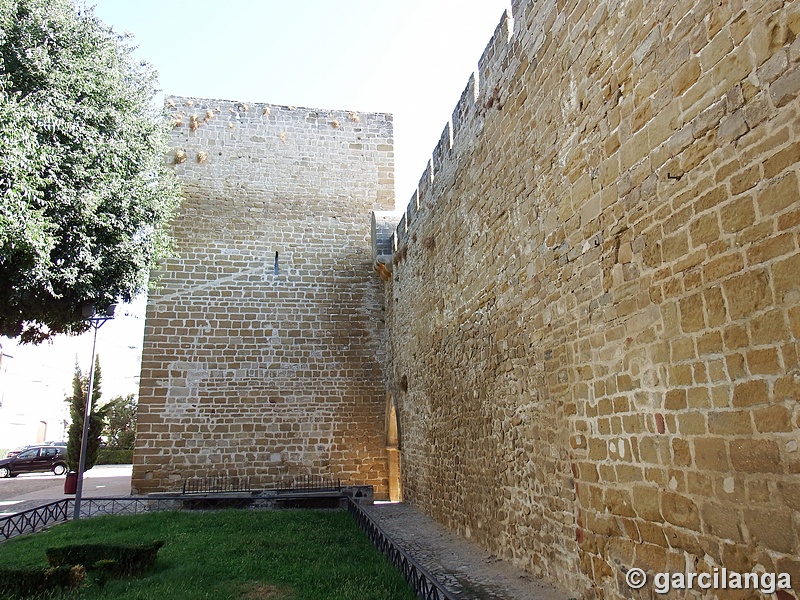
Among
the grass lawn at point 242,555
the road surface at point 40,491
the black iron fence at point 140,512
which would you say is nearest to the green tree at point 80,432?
the road surface at point 40,491

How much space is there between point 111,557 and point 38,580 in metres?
0.79

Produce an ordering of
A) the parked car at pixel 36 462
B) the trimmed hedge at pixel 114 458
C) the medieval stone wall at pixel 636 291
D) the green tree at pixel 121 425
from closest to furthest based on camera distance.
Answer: the medieval stone wall at pixel 636 291
the parked car at pixel 36 462
the trimmed hedge at pixel 114 458
the green tree at pixel 121 425

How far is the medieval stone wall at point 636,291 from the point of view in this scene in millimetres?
2578

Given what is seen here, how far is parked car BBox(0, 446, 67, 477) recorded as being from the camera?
20.2 meters

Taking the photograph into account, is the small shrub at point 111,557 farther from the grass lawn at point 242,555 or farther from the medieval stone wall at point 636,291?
the medieval stone wall at point 636,291

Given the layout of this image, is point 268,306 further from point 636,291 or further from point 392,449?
point 636,291

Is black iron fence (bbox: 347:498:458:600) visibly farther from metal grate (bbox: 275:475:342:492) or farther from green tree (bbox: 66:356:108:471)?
green tree (bbox: 66:356:108:471)

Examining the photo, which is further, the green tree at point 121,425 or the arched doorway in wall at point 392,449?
the green tree at point 121,425

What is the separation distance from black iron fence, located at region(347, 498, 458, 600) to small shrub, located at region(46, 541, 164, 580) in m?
2.27

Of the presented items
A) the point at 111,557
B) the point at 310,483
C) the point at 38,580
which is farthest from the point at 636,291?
the point at 310,483

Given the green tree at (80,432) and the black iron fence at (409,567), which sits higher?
the green tree at (80,432)

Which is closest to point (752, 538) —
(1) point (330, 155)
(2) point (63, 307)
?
(2) point (63, 307)

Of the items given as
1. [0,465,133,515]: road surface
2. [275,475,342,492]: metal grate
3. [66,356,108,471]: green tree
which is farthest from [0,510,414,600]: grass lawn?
[66,356,108,471]: green tree

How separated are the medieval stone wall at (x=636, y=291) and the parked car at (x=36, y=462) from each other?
19980mm
